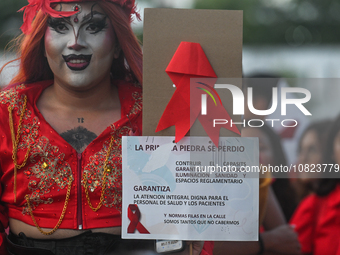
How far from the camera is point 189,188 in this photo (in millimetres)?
1113

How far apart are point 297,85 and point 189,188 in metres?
0.62

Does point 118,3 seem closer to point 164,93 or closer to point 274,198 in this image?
point 164,93

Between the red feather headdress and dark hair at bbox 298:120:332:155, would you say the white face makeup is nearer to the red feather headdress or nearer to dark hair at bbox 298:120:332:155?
the red feather headdress

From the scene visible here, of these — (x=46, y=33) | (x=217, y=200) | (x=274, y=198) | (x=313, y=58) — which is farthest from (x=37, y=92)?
(x=313, y=58)

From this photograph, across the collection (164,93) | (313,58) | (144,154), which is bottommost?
(144,154)

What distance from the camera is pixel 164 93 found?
43.6 inches

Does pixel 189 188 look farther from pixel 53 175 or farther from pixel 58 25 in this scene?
pixel 58 25

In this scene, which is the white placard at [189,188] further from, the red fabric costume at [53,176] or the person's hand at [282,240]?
the person's hand at [282,240]

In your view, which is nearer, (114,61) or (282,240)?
(114,61)

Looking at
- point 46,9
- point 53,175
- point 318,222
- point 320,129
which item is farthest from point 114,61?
point 318,222

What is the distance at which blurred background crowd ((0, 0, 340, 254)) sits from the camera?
1379mm

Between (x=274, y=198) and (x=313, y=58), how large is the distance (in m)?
0.73

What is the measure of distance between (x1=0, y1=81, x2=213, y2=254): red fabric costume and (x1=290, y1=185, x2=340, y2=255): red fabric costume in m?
0.69

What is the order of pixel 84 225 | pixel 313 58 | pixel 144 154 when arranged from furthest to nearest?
pixel 313 58 < pixel 84 225 < pixel 144 154
